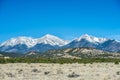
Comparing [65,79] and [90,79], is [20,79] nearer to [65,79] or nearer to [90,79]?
[65,79]

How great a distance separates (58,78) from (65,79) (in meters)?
1.47

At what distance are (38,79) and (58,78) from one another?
2.40 metres

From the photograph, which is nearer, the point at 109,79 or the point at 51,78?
the point at 109,79

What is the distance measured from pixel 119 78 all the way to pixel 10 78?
12.1 meters

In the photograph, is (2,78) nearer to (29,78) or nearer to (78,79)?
(29,78)

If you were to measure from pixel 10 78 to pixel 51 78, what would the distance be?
463 cm

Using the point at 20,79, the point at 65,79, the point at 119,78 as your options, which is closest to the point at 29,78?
the point at 20,79

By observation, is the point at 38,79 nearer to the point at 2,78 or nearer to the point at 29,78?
the point at 29,78

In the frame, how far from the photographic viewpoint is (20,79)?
38.0 m

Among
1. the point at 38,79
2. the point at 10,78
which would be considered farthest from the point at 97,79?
the point at 10,78

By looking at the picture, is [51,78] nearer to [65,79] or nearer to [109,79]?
[65,79]

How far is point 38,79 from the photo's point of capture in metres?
38.1

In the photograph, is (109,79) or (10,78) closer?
(109,79)

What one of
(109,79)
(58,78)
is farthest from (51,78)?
(109,79)
